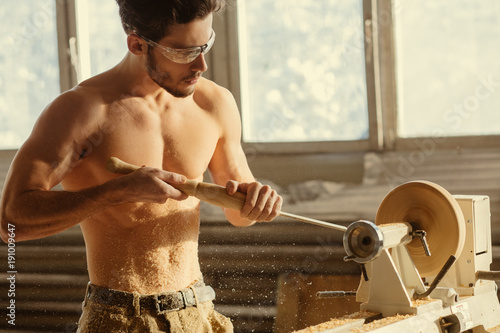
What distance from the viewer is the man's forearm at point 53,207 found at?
168 cm

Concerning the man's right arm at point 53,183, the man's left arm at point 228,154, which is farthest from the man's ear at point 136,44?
the man's left arm at point 228,154

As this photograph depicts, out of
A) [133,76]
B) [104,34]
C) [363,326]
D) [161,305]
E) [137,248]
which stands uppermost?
[104,34]

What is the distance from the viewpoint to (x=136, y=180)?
167 cm

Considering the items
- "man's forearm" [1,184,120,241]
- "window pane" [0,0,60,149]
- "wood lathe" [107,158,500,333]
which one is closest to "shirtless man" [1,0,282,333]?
"man's forearm" [1,184,120,241]

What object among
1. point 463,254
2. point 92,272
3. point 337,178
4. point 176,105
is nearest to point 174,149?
point 176,105

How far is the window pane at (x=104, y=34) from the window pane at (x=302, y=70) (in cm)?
86

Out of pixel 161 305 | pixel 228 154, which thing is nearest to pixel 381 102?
pixel 228 154

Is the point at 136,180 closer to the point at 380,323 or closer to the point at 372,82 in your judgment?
the point at 380,323

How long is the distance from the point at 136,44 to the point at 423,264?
1.26m

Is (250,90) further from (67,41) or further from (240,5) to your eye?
(67,41)

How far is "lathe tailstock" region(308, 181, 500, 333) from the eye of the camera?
2.02 metres

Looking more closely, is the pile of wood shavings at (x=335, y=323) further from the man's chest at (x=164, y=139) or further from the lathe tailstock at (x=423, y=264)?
the man's chest at (x=164, y=139)

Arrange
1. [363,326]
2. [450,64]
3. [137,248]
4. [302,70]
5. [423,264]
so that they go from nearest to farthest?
[137,248] → [363,326] → [423,264] → [450,64] → [302,70]

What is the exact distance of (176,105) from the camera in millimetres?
2023
